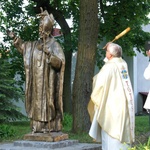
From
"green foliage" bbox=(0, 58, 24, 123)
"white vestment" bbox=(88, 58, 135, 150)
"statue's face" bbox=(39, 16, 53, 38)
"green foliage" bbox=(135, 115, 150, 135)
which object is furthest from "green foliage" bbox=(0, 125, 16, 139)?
"statue's face" bbox=(39, 16, 53, 38)

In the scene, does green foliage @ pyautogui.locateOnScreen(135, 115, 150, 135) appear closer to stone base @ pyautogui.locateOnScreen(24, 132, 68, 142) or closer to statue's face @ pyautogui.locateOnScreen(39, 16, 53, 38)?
stone base @ pyautogui.locateOnScreen(24, 132, 68, 142)

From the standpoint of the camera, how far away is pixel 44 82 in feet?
26.2

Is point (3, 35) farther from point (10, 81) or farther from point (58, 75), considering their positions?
point (58, 75)

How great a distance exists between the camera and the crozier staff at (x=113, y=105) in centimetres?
783

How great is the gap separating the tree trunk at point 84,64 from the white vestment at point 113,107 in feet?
14.1

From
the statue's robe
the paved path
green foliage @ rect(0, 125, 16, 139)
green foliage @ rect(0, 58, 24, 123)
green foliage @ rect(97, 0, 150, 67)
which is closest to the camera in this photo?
the paved path

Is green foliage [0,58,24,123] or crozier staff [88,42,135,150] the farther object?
green foliage [0,58,24,123]

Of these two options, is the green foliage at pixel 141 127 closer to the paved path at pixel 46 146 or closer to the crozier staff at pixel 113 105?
the crozier staff at pixel 113 105

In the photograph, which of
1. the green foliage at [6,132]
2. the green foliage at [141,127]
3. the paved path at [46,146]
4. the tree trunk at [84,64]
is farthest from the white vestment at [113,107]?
the green foliage at [141,127]

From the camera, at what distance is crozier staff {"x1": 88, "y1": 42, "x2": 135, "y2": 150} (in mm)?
7828

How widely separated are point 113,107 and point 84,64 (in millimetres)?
4698

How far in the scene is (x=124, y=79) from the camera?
8.05 metres

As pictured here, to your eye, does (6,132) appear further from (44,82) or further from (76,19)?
(76,19)

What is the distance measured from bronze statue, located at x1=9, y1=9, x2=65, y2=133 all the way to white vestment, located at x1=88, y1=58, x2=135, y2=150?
0.67 metres
